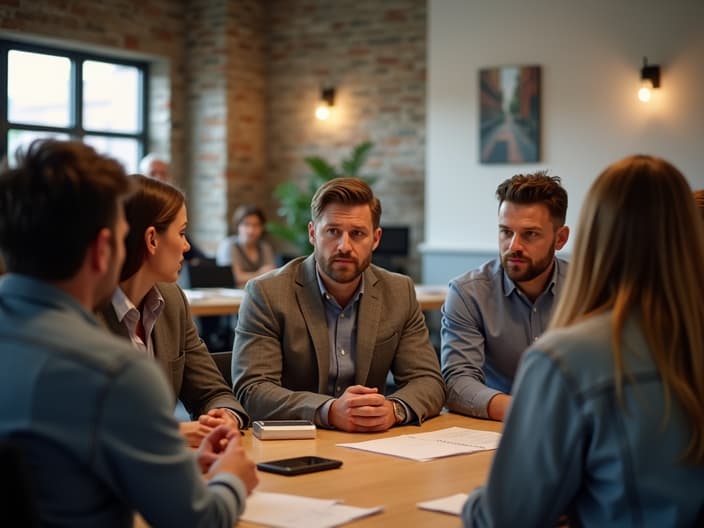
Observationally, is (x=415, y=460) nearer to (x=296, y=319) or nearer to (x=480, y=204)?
(x=296, y=319)

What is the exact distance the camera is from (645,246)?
65.4 inches

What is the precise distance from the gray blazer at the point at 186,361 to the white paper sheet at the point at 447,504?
0.95 meters

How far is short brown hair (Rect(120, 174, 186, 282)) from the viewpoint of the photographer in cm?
273

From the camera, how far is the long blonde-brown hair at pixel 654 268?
1625 mm

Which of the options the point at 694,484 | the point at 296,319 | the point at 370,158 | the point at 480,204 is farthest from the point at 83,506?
the point at 370,158

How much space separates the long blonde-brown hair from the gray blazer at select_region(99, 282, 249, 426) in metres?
1.42

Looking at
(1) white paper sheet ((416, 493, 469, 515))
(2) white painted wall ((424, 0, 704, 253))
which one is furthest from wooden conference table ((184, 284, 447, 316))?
(1) white paper sheet ((416, 493, 469, 515))

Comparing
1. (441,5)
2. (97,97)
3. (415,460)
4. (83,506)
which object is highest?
(441,5)

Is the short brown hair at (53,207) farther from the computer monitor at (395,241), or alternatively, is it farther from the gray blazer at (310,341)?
the computer monitor at (395,241)

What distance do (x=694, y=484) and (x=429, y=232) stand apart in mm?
7507

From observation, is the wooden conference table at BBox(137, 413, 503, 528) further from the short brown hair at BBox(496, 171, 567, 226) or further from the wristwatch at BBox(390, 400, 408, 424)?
the short brown hair at BBox(496, 171, 567, 226)

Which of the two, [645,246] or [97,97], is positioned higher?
[97,97]

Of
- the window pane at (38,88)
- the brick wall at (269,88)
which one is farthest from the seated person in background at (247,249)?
the window pane at (38,88)

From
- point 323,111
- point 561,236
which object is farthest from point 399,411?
point 323,111
